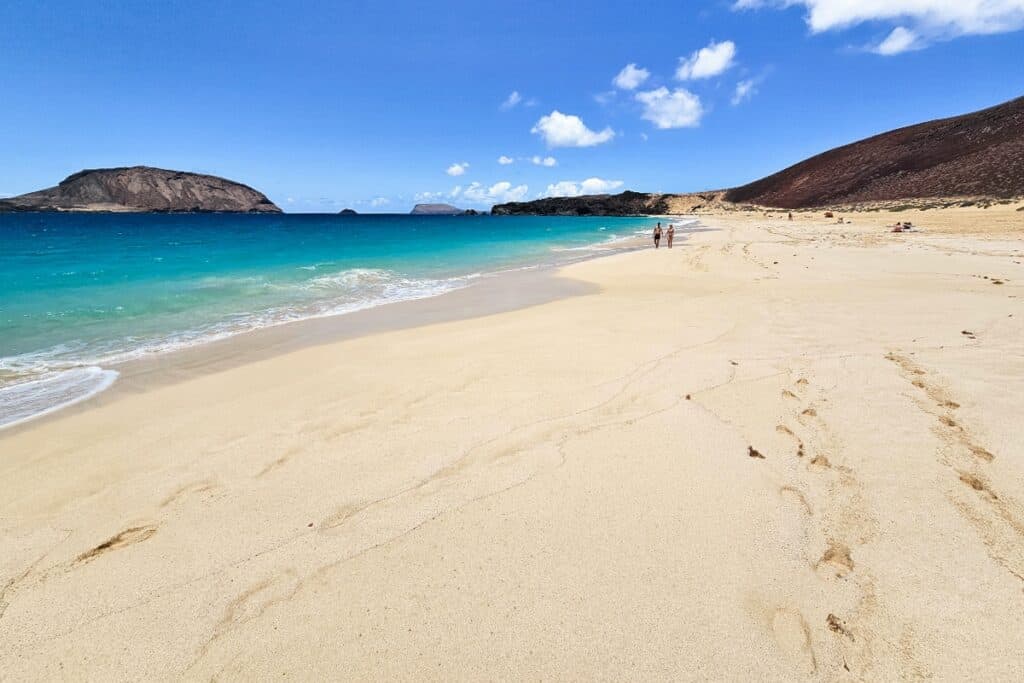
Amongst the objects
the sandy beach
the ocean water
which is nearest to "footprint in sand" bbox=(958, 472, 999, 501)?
the sandy beach

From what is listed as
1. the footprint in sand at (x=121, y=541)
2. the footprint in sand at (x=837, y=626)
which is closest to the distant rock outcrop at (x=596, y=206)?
the footprint in sand at (x=837, y=626)

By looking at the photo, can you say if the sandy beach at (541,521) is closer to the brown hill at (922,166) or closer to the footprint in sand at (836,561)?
the footprint in sand at (836,561)

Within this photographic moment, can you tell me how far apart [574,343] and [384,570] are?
4.97 metres

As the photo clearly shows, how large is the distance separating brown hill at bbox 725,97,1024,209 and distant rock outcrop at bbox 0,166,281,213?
609 feet

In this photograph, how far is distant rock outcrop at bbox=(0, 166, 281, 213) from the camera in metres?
149

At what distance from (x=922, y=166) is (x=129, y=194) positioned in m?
212

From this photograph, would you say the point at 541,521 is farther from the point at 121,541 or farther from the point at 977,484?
the point at 977,484

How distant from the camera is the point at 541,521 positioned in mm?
3080

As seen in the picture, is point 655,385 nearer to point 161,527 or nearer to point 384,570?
point 384,570

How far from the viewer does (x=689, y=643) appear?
2.19 m

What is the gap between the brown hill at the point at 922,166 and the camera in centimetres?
4900

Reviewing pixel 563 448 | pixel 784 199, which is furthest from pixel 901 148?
pixel 563 448

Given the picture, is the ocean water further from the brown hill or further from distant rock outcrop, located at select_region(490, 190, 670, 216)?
distant rock outcrop, located at select_region(490, 190, 670, 216)

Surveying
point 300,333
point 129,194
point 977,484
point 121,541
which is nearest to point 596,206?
point 300,333
